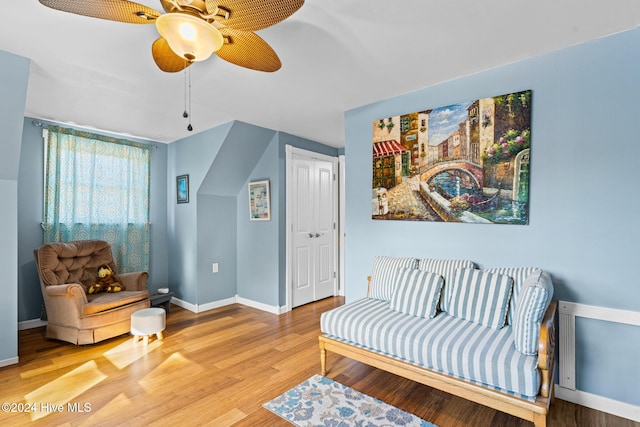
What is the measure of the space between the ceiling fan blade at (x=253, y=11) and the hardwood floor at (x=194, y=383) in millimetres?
2169

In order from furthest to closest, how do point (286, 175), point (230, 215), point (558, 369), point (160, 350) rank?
point (230, 215) < point (286, 175) < point (160, 350) < point (558, 369)

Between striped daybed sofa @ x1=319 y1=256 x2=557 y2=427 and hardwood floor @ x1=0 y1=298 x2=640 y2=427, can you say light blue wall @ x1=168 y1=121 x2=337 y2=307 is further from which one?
striped daybed sofa @ x1=319 y1=256 x2=557 y2=427

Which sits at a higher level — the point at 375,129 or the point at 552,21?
the point at 552,21

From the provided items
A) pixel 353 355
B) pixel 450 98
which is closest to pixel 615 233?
pixel 450 98

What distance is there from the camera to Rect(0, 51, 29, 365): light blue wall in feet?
7.53

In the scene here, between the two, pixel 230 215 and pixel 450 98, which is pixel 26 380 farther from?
pixel 450 98

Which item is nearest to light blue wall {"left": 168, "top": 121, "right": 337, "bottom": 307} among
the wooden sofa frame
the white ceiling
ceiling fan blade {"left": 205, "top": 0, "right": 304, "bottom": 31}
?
the white ceiling

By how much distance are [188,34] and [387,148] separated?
6.58 feet

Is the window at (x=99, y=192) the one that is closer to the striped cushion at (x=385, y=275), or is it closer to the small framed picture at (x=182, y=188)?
the small framed picture at (x=182, y=188)

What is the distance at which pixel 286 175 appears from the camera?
411 centimetres

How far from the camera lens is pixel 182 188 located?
4.32 m

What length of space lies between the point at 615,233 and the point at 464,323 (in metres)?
1.07

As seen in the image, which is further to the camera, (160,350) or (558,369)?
(160,350)

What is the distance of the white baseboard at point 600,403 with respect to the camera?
1893mm
